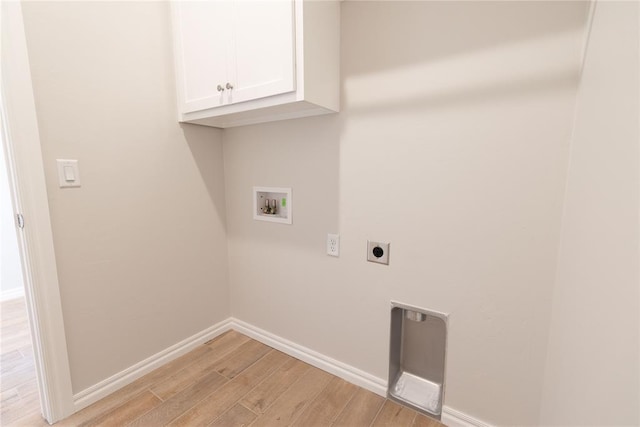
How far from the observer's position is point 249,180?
1933 millimetres

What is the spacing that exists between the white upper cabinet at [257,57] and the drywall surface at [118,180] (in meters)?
0.21

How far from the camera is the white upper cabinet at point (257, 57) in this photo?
1.21m

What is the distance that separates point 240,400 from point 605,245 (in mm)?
1653

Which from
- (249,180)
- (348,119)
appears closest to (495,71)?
(348,119)

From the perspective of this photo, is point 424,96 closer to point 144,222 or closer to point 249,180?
point 249,180

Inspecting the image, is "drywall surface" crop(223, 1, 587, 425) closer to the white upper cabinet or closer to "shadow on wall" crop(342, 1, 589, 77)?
"shadow on wall" crop(342, 1, 589, 77)

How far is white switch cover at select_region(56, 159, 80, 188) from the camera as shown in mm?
1293

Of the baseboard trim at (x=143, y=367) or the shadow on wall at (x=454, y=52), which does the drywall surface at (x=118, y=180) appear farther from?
the shadow on wall at (x=454, y=52)

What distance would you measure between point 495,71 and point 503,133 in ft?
0.80

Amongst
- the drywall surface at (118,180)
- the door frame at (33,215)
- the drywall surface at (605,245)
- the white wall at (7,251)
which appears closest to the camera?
the drywall surface at (605,245)

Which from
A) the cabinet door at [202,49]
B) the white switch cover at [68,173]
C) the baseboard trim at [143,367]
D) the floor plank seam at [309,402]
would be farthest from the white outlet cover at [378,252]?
the white switch cover at [68,173]

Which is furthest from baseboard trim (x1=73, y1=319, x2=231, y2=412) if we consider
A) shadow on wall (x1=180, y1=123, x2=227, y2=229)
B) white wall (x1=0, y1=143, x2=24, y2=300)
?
white wall (x1=0, y1=143, x2=24, y2=300)

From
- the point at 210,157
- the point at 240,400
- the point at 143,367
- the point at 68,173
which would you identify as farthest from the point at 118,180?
the point at 240,400

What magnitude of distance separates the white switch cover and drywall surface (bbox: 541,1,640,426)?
185 cm
